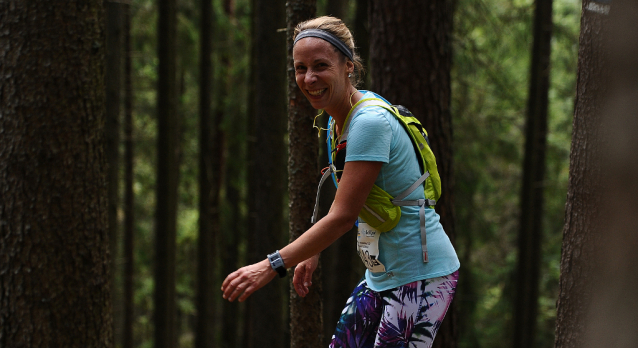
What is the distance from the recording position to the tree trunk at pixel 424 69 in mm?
5633

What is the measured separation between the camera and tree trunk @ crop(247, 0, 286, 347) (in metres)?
8.05

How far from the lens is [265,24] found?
8.05 m

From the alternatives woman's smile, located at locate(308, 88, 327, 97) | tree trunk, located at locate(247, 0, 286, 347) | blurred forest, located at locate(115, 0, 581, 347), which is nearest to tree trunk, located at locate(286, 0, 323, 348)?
woman's smile, located at locate(308, 88, 327, 97)

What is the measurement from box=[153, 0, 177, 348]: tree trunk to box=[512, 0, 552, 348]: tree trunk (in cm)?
753

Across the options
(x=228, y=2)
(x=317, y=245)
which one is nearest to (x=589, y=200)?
(x=317, y=245)

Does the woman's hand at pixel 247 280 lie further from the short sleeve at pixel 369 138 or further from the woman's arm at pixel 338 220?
the short sleeve at pixel 369 138

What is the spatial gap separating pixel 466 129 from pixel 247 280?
11.0 m

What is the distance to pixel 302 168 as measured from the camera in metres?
4.38

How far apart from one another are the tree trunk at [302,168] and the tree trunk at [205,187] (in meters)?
7.84

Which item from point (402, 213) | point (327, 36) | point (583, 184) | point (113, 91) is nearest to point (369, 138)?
point (402, 213)

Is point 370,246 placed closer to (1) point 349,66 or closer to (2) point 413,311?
(2) point 413,311

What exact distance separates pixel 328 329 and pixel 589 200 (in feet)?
25.2

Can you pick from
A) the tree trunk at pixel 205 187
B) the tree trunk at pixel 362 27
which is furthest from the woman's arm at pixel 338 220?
the tree trunk at pixel 205 187

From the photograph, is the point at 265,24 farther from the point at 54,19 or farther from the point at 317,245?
the point at 317,245
